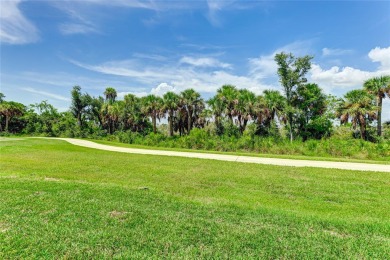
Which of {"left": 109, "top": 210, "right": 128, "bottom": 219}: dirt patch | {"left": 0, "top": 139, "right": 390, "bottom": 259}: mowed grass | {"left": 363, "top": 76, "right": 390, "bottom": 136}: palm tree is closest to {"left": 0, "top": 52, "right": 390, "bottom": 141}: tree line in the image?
{"left": 363, "top": 76, "right": 390, "bottom": 136}: palm tree

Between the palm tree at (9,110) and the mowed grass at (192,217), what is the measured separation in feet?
127

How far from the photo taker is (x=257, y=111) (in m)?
27.0

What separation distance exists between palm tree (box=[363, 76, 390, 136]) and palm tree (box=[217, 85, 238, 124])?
1380 centimetres

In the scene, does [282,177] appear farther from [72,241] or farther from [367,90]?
[367,90]

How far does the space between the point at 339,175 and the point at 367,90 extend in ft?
69.2

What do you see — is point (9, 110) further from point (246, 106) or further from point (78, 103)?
point (246, 106)

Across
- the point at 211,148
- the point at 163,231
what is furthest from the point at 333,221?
the point at 211,148

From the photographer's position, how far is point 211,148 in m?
18.8

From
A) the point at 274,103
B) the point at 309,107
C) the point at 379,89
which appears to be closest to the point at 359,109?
the point at 379,89

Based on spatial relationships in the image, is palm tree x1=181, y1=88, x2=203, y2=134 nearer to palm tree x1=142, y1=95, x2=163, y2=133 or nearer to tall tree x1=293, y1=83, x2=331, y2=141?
palm tree x1=142, y1=95, x2=163, y2=133

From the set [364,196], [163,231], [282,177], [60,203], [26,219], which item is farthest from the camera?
[282,177]

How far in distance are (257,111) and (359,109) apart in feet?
32.8

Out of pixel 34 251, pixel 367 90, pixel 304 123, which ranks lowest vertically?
pixel 34 251

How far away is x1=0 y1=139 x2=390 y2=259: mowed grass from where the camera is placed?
296 centimetres
